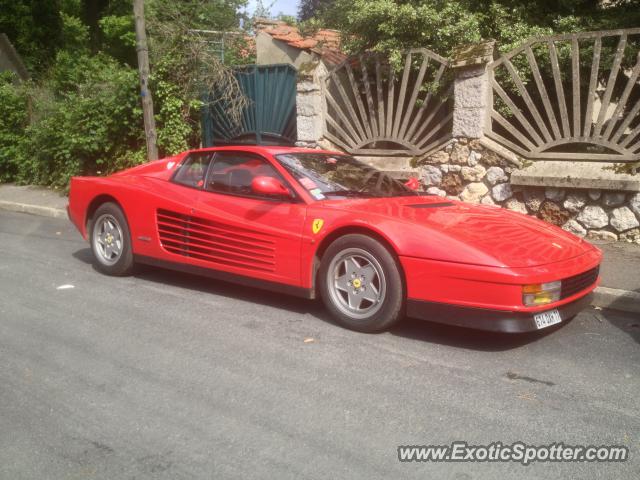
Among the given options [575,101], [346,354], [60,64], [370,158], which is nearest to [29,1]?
[60,64]

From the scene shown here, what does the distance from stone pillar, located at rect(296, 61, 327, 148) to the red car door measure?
4246mm

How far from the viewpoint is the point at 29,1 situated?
27.4 m

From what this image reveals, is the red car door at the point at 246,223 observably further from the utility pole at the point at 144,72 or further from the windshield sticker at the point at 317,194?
the utility pole at the point at 144,72

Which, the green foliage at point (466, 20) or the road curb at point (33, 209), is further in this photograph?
the road curb at point (33, 209)

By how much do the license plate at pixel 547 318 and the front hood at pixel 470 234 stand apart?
0.32 metres

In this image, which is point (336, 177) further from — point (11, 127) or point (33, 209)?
point (11, 127)

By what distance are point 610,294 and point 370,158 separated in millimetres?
4483

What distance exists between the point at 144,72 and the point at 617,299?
7.86 m

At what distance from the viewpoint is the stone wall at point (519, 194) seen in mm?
6902

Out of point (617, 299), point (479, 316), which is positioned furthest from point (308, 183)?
point (617, 299)

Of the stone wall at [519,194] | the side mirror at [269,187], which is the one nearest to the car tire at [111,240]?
the side mirror at [269,187]

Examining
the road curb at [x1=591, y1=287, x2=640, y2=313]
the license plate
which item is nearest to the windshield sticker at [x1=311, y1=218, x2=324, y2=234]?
the license plate

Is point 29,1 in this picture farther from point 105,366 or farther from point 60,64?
point 105,366

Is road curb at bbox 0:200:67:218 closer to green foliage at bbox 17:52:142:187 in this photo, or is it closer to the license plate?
green foliage at bbox 17:52:142:187
